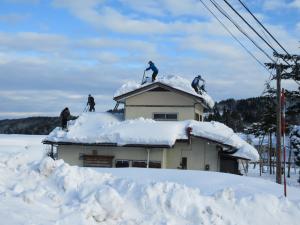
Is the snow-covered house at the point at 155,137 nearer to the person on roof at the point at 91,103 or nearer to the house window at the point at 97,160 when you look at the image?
the house window at the point at 97,160

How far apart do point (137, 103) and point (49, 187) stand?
2033 centimetres

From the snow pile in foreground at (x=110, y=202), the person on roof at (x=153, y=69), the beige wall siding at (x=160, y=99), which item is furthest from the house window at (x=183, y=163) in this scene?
the snow pile in foreground at (x=110, y=202)

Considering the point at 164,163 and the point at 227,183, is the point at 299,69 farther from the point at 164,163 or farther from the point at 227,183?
the point at 227,183

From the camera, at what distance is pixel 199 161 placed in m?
28.3

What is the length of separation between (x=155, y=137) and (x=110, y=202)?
17594 mm

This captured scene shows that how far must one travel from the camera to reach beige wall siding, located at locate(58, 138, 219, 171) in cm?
2786

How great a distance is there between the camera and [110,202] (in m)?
9.42

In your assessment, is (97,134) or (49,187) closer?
(49,187)

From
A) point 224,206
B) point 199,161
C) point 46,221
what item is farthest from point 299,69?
point 46,221

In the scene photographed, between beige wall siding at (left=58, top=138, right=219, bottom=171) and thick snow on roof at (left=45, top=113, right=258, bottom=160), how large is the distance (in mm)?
736

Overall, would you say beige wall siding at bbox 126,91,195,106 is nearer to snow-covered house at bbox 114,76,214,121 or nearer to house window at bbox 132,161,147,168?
snow-covered house at bbox 114,76,214,121

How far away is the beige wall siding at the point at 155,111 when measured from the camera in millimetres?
30125

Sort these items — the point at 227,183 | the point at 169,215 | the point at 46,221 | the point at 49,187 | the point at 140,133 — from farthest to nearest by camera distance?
the point at 140,133
the point at 227,183
the point at 49,187
the point at 169,215
the point at 46,221

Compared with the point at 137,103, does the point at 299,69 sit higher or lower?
higher
